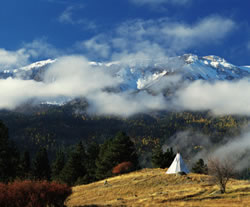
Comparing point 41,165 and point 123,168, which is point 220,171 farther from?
point 41,165

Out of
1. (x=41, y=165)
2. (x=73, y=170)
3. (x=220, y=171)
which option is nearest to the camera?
(x=220, y=171)

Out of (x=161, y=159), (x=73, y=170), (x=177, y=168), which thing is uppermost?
(x=73, y=170)

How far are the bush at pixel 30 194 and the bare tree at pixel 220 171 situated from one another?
19.4 meters

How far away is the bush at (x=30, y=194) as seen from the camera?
19.1 m

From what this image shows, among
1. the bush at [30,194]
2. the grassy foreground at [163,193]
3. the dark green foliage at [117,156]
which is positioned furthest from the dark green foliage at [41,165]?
the bush at [30,194]

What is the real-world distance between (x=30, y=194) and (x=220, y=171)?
22593mm

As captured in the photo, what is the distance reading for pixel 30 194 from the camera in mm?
19453

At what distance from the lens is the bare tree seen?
3148 centimetres

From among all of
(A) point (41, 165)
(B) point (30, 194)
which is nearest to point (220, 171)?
(B) point (30, 194)

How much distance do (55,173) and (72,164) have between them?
1448 centimetres

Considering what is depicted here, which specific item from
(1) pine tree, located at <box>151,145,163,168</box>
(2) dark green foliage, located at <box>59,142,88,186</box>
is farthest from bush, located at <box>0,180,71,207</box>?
(1) pine tree, located at <box>151,145,163,168</box>

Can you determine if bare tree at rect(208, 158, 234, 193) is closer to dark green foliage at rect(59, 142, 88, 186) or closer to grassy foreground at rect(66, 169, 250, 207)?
grassy foreground at rect(66, 169, 250, 207)

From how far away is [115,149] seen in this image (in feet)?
205

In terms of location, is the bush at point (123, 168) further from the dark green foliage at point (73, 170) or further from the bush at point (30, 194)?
the bush at point (30, 194)
